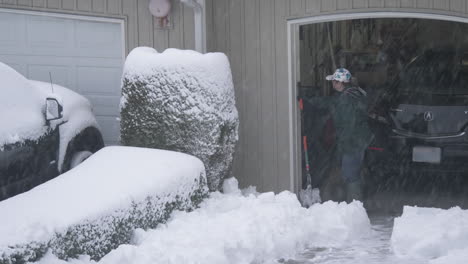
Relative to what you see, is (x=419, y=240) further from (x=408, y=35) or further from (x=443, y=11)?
(x=408, y=35)

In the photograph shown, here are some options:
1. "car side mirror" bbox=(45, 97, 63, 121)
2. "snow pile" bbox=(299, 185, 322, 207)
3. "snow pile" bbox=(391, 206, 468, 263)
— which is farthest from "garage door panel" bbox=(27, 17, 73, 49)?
"snow pile" bbox=(391, 206, 468, 263)

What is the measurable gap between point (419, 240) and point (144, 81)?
3553 mm

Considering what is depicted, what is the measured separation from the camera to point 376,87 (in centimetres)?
1457

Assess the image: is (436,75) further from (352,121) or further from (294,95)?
(294,95)

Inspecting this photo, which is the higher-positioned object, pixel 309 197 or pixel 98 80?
pixel 98 80

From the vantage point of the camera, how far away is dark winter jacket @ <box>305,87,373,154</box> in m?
9.55

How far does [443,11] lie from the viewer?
951 cm

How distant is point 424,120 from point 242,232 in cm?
352

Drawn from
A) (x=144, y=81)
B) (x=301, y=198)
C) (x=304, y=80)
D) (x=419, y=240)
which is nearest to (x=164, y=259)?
(x=419, y=240)

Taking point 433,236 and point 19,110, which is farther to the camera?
point 19,110

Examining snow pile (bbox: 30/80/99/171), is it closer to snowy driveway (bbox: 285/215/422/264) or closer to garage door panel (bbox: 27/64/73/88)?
garage door panel (bbox: 27/64/73/88)

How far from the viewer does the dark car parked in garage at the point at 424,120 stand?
9453 millimetres

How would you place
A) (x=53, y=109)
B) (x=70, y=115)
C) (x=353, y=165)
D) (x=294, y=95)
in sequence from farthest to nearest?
(x=294, y=95) → (x=353, y=165) → (x=70, y=115) → (x=53, y=109)

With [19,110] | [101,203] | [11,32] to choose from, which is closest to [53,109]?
[19,110]
